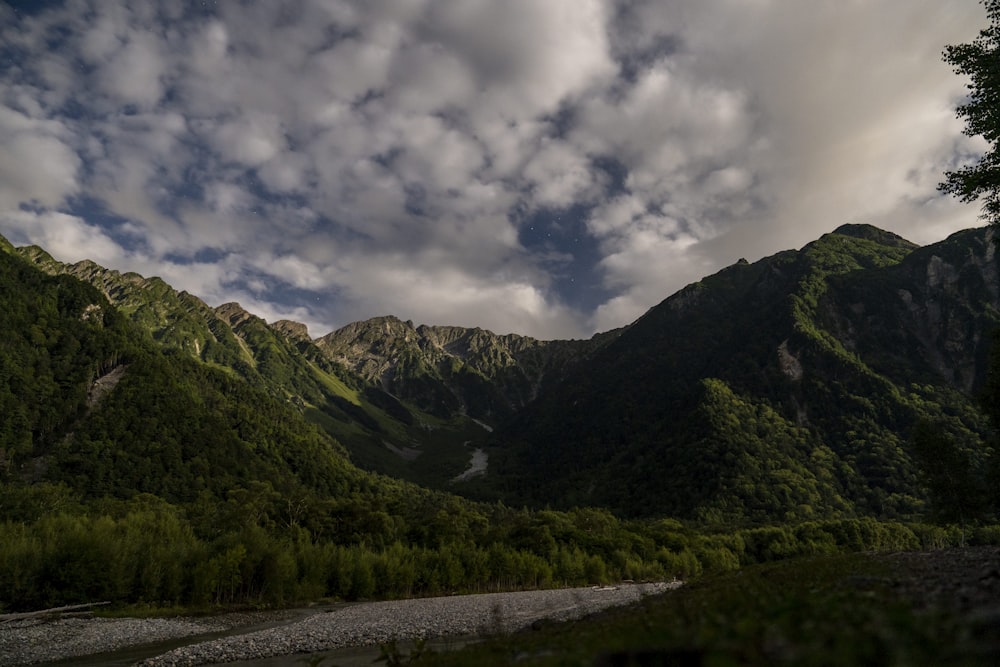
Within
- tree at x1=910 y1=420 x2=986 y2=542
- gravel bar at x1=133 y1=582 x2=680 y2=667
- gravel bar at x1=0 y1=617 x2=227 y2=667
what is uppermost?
tree at x1=910 y1=420 x2=986 y2=542

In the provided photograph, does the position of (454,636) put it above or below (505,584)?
above

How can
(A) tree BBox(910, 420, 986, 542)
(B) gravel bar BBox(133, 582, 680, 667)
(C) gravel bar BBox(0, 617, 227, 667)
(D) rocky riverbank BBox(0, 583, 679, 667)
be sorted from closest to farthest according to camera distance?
(B) gravel bar BBox(133, 582, 680, 667)
(D) rocky riverbank BBox(0, 583, 679, 667)
(C) gravel bar BBox(0, 617, 227, 667)
(A) tree BBox(910, 420, 986, 542)

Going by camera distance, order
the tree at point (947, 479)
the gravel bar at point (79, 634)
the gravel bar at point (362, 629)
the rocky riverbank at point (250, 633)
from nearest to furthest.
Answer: the gravel bar at point (362, 629), the rocky riverbank at point (250, 633), the gravel bar at point (79, 634), the tree at point (947, 479)

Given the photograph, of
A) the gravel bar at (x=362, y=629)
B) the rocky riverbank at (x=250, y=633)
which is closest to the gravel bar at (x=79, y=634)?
the rocky riverbank at (x=250, y=633)

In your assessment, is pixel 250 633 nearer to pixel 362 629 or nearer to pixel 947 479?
pixel 362 629

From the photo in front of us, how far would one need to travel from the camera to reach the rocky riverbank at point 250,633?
39188 millimetres

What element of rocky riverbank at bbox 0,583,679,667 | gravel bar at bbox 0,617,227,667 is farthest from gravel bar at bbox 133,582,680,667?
gravel bar at bbox 0,617,227,667

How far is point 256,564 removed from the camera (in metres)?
75.2

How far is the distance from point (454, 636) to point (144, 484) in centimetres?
21382

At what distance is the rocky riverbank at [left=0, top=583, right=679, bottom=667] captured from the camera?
39.2 meters

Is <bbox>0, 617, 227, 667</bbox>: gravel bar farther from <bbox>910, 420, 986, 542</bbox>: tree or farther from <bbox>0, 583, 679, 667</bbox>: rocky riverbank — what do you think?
<bbox>910, 420, 986, 542</bbox>: tree

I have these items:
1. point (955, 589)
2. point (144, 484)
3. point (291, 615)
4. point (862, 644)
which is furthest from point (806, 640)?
point (144, 484)

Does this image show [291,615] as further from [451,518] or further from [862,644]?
[862,644]

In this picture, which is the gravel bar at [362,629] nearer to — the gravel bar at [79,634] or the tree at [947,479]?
the gravel bar at [79,634]
